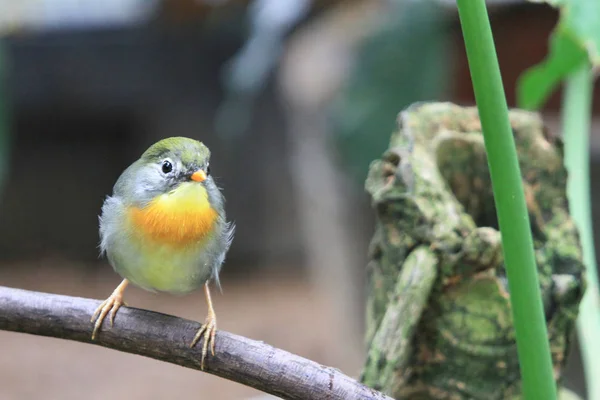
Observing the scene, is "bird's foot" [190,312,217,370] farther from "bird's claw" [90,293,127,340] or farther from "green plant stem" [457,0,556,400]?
"green plant stem" [457,0,556,400]

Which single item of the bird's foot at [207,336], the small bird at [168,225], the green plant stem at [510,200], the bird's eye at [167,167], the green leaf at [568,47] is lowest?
the bird's foot at [207,336]

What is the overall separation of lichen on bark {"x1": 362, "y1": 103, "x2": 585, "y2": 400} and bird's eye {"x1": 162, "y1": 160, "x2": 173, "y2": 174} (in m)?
0.54

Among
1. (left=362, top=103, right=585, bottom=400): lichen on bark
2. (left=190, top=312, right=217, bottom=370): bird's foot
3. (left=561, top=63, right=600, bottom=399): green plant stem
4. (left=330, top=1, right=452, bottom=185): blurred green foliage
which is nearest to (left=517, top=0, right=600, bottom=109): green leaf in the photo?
(left=561, top=63, right=600, bottom=399): green plant stem

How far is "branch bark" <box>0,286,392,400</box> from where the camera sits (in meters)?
1.26

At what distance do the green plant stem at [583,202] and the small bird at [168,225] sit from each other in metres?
1.01

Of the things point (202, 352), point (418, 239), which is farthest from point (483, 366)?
point (202, 352)

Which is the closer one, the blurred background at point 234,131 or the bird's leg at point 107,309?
the bird's leg at point 107,309

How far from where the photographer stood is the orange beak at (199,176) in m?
1.34

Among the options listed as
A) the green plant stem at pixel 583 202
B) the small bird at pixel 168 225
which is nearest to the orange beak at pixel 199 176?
the small bird at pixel 168 225

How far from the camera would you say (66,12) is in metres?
5.75

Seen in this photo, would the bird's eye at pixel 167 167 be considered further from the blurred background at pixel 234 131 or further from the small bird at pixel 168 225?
the blurred background at pixel 234 131

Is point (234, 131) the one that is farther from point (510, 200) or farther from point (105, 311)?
point (510, 200)

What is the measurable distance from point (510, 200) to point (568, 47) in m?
1.22

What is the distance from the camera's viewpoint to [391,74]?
3.86 meters
